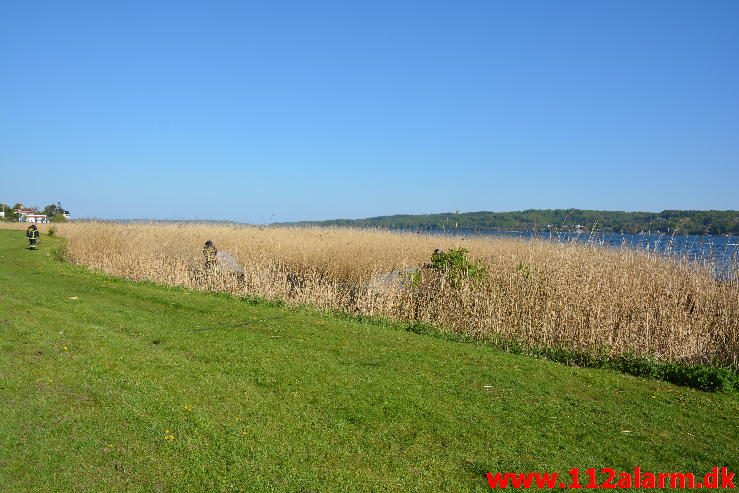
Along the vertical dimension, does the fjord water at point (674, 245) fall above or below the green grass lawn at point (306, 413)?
above

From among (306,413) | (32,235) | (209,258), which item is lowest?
(306,413)

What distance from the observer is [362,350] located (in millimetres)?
7688

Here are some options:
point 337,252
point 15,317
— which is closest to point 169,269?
point 337,252

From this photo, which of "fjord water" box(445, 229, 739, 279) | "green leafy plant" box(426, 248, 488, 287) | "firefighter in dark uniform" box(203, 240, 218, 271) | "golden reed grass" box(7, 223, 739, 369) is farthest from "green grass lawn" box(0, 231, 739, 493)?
"firefighter in dark uniform" box(203, 240, 218, 271)

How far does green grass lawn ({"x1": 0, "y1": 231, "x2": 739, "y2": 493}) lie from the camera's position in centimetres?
408

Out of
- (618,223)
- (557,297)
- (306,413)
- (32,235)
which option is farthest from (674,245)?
(32,235)

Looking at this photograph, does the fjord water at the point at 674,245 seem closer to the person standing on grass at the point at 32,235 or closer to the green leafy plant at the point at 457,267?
the green leafy plant at the point at 457,267

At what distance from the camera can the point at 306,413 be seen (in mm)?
5172

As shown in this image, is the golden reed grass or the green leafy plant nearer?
the golden reed grass

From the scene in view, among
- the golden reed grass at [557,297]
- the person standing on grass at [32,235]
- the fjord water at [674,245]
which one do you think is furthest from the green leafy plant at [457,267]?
the person standing on grass at [32,235]

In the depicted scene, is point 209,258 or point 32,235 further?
point 32,235

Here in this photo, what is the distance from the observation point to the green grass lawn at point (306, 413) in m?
4.08

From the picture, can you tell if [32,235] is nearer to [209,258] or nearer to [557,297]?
[209,258]

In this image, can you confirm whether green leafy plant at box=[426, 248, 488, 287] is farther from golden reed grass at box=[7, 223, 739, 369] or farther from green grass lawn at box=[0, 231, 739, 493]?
green grass lawn at box=[0, 231, 739, 493]
